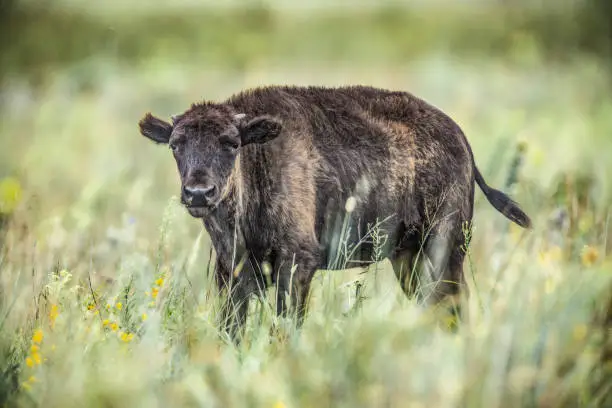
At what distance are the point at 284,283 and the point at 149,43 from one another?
20.7 meters

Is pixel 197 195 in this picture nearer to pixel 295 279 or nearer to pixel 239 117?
pixel 239 117

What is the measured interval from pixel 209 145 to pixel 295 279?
3.54 ft

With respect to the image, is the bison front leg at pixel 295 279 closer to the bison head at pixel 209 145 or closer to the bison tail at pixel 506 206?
the bison head at pixel 209 145

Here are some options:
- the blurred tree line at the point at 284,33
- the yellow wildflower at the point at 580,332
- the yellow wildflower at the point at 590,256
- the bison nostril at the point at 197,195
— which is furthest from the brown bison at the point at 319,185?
the blurred tree line at the point at 284,33

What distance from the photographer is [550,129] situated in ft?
57.1

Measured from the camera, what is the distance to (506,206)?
770cm

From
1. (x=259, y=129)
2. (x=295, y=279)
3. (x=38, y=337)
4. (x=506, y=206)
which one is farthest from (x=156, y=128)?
(x=506, y=206)

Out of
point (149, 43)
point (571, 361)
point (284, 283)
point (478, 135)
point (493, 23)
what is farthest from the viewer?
point (493, 23)

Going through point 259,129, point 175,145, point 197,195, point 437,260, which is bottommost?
point 437,260

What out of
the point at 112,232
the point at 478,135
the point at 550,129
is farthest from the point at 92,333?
the point at 550,129

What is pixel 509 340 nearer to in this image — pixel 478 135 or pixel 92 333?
pixel 92 333

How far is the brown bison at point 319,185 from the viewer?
6363 millimetres

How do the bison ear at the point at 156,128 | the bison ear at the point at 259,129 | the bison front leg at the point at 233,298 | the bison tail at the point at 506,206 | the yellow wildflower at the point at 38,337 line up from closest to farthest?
1. the yellow wildflower at the point at 38,337
2. the bison front leg at the point at 233,298
3. the bison ear at the point at 259,129
4. the bison ear at the point at 156,128
5. the bison tail at the point at 506,206

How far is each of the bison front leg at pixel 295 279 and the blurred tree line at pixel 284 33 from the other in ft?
56.6
